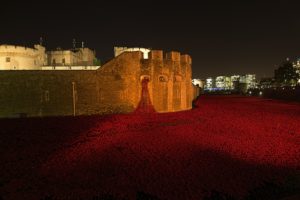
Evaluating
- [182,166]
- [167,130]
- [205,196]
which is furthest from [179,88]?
[205,196]

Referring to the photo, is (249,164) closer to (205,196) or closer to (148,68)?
(205,196)

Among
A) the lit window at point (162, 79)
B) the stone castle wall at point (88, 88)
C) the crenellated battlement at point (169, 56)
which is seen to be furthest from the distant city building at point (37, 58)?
the stone castle wall at point (88, 88)

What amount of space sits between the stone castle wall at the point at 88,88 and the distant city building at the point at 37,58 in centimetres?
2474

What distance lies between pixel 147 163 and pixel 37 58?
167 feet

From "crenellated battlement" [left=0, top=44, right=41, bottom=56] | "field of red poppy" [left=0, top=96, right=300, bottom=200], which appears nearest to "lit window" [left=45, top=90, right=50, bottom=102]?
"field of red poppy" [left=0, top=96, right=300, bottom=200]

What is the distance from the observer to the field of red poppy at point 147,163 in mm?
7441

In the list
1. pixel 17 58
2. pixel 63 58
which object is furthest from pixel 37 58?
pixel 63 58

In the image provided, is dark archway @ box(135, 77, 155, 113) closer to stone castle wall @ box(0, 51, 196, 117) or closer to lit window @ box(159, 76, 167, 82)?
stone castle wall @ box(0, 51, 196, 117)

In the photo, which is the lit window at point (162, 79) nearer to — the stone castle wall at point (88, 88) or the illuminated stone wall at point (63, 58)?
the stone castle wall at point (88, 88)

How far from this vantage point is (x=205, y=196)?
719 centimetres

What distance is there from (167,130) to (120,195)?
26.5 ft

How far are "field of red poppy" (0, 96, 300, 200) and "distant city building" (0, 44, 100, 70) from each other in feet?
108

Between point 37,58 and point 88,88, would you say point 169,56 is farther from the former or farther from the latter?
point 37,58

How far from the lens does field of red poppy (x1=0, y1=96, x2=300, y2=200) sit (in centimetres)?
744
